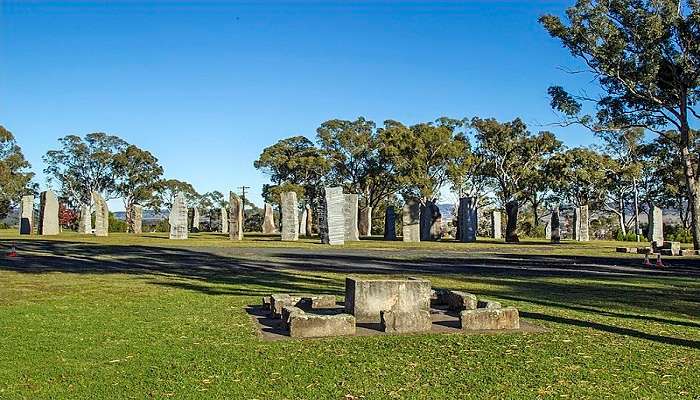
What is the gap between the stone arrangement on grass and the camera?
7759 mm

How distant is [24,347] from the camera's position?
679 cm

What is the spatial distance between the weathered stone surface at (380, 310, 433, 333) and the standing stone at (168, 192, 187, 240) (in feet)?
99.6

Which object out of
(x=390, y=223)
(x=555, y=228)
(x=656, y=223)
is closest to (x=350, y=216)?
(x=390, y=223)

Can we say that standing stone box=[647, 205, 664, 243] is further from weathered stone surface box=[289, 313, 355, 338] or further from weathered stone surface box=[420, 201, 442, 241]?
weathered stone surface box=[289, 313, 355, 338]

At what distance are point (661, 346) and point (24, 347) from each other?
A: 715cm

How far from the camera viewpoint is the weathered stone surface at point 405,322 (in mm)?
7996

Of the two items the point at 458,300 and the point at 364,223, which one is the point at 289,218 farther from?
the point at 458,300

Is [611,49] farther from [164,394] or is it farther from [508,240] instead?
[164,394]

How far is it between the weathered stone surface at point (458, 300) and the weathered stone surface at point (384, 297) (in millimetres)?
915

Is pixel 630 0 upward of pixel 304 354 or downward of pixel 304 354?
upward

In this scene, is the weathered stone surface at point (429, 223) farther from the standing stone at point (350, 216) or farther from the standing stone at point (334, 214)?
the standing stone at point (334, 214)

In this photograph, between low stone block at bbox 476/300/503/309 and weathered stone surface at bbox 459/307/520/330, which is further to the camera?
low stone block at bbox 476/300/503/309

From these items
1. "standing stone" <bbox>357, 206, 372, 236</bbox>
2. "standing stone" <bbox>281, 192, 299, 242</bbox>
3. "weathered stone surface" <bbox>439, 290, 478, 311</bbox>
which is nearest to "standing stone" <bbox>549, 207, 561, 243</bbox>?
"standing stone" <bbox>357, 206, 372, 236</bbox>

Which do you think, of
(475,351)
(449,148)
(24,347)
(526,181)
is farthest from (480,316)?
(526,181)
